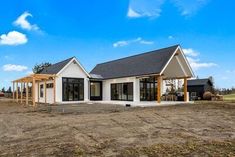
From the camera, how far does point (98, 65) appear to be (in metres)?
33.7

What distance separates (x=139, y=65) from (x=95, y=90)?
6.00 metres

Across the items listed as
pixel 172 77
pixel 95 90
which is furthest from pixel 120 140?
pixel 95 90

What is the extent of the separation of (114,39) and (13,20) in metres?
9.26

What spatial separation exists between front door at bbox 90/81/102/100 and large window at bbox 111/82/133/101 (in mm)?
1872

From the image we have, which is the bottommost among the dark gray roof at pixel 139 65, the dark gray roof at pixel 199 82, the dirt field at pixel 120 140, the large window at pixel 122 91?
the dirt field at pixel 120 140

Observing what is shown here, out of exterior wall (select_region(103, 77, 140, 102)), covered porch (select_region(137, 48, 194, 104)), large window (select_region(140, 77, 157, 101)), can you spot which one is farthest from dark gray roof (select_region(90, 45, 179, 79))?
large window (select_region(140, 77, 157, 101))

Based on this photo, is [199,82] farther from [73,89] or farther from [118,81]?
[73,89]

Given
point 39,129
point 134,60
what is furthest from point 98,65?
point 39,129

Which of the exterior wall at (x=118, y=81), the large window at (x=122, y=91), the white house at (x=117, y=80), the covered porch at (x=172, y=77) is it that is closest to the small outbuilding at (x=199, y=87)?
the covered porch at (x=172, y=77)

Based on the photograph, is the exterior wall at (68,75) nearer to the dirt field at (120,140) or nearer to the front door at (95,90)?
the front door at (95,90)

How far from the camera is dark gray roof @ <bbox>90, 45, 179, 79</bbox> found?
69.7ft

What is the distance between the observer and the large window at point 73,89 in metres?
24.1

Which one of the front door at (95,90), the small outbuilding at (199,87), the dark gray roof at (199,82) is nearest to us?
the front door at (95,90)

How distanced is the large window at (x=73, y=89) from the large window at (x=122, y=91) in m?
3.15
